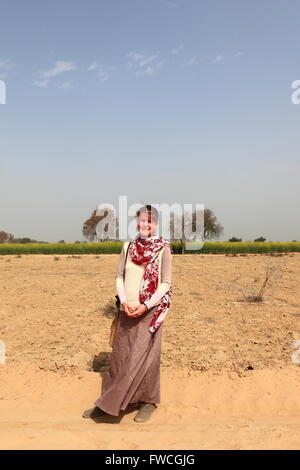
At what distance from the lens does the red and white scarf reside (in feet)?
12.8

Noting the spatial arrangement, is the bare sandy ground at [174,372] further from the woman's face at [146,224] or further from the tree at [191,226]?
the tree at [191,226]

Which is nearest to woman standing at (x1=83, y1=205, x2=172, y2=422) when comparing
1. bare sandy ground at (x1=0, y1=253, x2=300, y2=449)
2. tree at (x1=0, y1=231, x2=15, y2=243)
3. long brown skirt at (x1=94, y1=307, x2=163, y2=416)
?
long brown skirt at (x1=94, y1=307, x2=163, y2=416)

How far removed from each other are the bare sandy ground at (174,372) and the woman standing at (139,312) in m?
0.33

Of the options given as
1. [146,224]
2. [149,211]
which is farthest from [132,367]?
[149,211]

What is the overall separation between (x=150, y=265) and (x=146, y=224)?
37 cm

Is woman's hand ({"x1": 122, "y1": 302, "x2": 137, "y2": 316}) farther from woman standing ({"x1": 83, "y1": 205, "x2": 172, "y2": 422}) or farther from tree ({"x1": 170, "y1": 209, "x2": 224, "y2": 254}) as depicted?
tree ({"x1": 170, "y1": 209, "x2": 224, "y2": 254})

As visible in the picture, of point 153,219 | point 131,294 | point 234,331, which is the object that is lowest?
point 234,331

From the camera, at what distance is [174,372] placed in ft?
17.2

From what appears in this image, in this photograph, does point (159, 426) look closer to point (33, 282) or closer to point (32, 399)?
point (32, 399)

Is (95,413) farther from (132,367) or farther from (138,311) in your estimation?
(138,311)

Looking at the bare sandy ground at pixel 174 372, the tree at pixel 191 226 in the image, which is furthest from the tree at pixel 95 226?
the bare sandy ground at pixel 174 372
